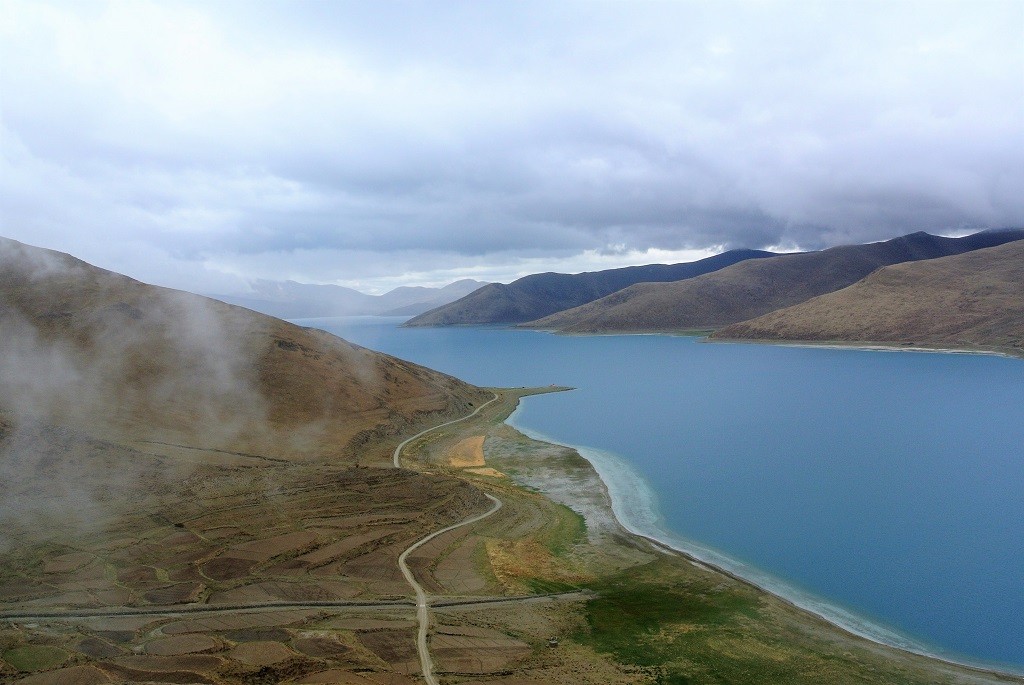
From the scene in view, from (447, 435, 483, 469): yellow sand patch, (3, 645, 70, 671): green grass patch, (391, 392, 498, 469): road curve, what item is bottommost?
(3, 645, 70, 671): green grass patch

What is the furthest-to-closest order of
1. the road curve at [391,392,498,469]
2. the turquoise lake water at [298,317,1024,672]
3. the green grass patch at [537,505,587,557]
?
the road curve at [391,392,498,469]
the green grass patch at [537,505,587,557]
the turquoise lake water at [298,317,1024,672]

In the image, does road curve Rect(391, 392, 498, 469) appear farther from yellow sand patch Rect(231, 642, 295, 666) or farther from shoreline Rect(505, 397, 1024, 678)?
yellow sand patch Rect(231, 642, 295, 666)

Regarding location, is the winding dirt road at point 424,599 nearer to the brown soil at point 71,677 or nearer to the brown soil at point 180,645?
the brown soil at point 180,645

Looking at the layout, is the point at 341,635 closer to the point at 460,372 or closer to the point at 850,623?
the point at 850,623

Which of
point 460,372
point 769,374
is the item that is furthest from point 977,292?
point 460,372

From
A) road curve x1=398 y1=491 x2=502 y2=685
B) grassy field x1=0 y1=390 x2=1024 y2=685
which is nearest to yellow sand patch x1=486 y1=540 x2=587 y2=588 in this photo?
grassy field x1=0 y1=390 x2=1024 y2=685

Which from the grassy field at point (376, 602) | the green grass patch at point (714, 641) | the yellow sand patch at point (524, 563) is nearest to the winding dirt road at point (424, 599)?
the grassy field at point (376, 602)
